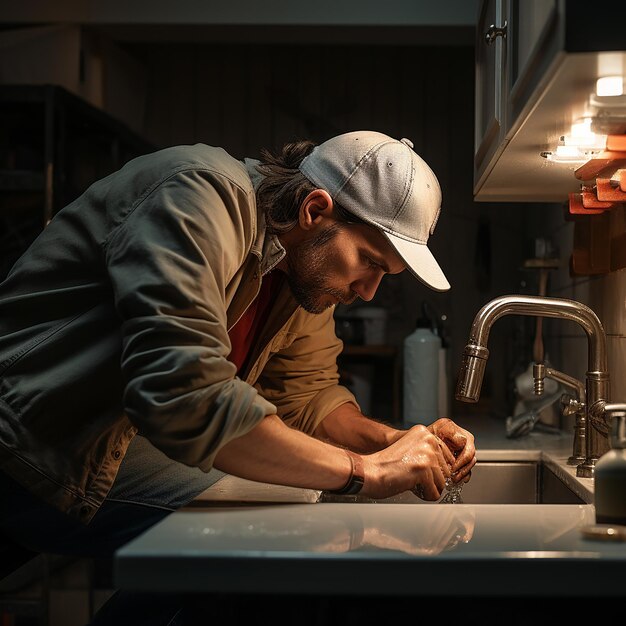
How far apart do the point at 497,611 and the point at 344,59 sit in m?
2.91

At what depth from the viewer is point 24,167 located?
8.68ft

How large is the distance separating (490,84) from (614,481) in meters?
0.91

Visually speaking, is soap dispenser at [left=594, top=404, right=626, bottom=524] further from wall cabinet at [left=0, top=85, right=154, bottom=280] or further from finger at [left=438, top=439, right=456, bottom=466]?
wall cabinet at [left=0, top=85, right=154, bottom=280]

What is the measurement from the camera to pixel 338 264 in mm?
1408

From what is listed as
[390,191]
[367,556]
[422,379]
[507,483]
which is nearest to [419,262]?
[390,191]

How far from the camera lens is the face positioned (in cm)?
138

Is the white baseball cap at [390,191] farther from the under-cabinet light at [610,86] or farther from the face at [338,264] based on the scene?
the under-cabinet light at [610,86]

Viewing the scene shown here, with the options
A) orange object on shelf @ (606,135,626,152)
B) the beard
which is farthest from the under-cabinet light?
the beard

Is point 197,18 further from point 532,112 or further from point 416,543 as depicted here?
point 416,543

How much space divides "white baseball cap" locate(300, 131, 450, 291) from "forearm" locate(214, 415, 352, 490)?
1.03 feet

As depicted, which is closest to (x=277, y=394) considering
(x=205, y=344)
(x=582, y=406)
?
(x=582, y=406)

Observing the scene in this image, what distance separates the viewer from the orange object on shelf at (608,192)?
4.97ft

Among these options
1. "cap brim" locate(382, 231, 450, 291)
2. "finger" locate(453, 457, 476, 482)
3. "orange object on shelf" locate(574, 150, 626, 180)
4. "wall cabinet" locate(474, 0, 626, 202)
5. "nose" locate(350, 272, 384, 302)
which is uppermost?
"wall cabinet" locate(474, 0, 626, 202)

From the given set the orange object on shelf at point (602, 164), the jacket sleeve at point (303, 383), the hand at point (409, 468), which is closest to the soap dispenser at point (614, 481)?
the hand at point (409, 468)
